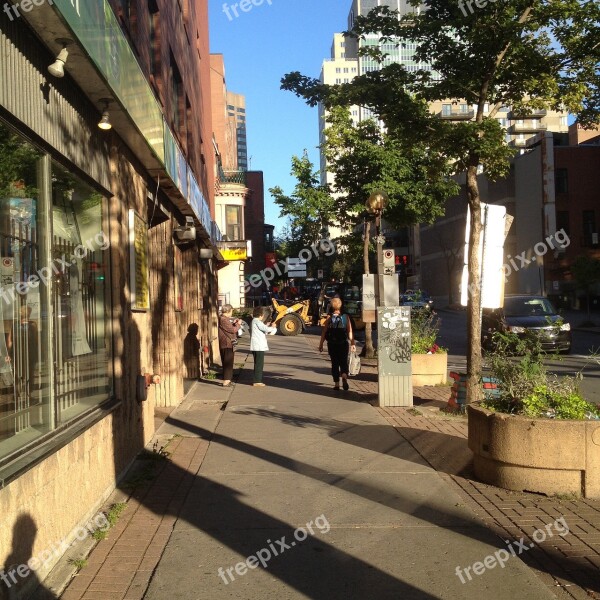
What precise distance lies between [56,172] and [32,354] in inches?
57.6

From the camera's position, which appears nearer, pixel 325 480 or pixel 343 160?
pixel 325 480

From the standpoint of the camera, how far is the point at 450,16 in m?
10.2

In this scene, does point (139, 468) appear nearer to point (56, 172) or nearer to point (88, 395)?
point (88, 395)

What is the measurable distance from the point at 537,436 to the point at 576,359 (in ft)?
45.3

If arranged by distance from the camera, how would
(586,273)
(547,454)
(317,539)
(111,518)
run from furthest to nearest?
(586,273) → (547,454) → (111,518) → (317,539)

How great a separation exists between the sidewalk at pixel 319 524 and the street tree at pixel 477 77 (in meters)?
3.26

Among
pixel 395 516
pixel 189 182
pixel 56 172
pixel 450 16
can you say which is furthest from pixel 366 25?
pixel 395 516

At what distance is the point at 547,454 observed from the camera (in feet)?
20.2

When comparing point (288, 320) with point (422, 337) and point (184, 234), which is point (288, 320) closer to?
point (422, 337)

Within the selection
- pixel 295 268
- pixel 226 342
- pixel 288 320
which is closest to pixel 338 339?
pixel 226 342

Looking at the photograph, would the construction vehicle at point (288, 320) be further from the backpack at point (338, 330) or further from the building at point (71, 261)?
the building at point (71, 261)

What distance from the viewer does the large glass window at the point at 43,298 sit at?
4539mm

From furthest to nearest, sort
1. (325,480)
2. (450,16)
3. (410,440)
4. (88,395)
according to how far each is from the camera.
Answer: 1. (450,16)
2. (410,440)
3. (325,480)
4. (88,395)

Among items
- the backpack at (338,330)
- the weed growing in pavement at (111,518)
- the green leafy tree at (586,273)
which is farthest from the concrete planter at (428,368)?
the green leafy tree at (586,273)
